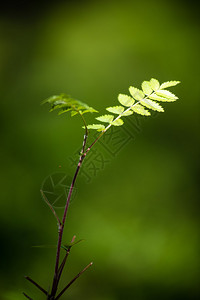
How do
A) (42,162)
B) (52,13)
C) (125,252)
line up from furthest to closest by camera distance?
(52,13)
(42,162)
(125,252)

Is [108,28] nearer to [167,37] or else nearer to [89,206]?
[167,37]

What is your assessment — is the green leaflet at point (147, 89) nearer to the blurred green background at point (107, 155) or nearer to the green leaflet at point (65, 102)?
the green leaflet at point (65, 102)

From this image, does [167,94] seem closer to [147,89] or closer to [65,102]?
[147,89]

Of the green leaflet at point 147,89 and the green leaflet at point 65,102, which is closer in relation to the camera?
the green leaflet at point 65,102

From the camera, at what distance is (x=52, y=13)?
1672 millimetres

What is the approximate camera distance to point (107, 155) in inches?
59.6

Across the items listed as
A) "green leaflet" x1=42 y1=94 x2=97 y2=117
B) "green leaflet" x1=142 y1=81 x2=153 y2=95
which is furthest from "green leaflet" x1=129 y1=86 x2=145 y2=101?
"green leaflet" x1=42 y1=94 x2=97 y2=117

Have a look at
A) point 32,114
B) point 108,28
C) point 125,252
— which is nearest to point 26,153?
point 32,114

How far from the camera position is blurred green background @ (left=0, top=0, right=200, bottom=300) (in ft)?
4.64

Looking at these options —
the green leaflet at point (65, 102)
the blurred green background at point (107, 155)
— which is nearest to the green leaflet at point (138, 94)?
the green leaflet at point (65, 102)

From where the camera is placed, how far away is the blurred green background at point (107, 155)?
1414 mm

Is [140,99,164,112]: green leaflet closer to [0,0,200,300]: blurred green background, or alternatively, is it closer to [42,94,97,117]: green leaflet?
[42,94,97,117]: green leaflet

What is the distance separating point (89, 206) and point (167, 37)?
111cm

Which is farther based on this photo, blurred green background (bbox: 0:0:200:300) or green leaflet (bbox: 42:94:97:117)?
blurred green background (bbox: 0:0:200:300)
